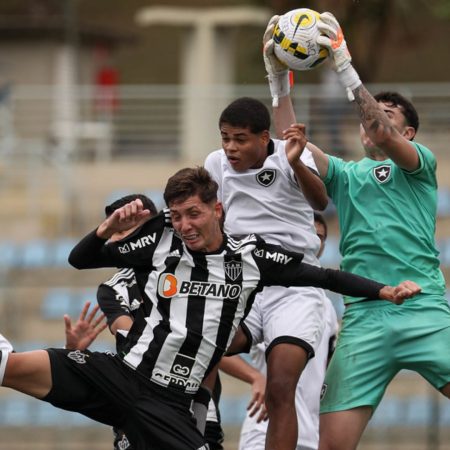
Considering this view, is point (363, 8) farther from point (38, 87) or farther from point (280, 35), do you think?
point (280, 35)

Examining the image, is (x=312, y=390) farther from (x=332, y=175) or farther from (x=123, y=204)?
(x=123, y=204)

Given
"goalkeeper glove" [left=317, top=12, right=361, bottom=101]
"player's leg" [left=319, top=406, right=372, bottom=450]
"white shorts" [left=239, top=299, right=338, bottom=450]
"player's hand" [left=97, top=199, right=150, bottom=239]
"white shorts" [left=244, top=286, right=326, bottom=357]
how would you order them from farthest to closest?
"white shorts" [left=239, top=299, right=338, bottom=450] → "white shorts" [left=244, top=286, right=326, bottom=357] → "player's leg" [left=319, top=406, right=372, bottom=450] → "goalkeeper glove" [left=317, top=12, right=361, bottom=101] → "player's hand" [left=97, top=199, right=150, bottom=239]

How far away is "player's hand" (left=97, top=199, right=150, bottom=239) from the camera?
5.97 m

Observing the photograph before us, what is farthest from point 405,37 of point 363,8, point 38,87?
point 38,87

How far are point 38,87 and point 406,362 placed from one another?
17.4 m

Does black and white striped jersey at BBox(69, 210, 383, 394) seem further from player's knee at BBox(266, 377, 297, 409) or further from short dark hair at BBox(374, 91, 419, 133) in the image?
short dark hair at BBox(374, 91, 419, 133)

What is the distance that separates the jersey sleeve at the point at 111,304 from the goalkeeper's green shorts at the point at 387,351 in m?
1.19

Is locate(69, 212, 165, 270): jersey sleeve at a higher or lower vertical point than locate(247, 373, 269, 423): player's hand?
higher

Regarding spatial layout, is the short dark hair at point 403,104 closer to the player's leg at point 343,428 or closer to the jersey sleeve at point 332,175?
the jersey sleeve at point 332,175

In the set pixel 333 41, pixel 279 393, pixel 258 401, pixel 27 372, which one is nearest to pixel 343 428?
pixel 279 393

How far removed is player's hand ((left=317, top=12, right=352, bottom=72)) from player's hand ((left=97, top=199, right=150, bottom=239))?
1.24 metres

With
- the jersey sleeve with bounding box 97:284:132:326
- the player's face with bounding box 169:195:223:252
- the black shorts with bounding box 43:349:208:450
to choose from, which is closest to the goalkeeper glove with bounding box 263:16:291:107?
the player's face with bounding box 169:195:223:252

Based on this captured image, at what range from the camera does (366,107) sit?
6.34 m

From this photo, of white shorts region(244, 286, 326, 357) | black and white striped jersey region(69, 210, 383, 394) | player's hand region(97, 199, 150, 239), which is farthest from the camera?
white shorts region(244, 286, 326, 357)
